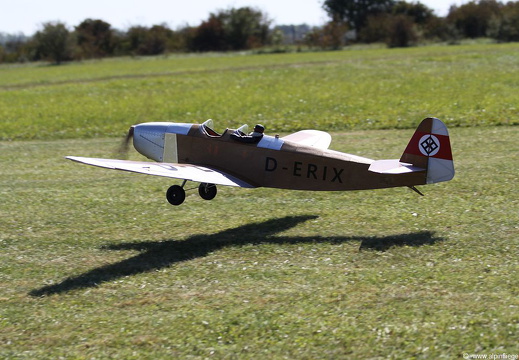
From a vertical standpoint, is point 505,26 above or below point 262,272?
above

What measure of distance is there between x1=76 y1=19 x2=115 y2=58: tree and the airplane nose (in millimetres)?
97624

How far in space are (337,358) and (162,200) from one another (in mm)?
9099

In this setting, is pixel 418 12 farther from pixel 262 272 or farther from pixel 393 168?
pixel 262 272

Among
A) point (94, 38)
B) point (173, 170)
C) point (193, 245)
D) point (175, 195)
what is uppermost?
point (94, 38)

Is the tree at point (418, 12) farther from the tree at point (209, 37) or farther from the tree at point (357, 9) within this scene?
the tree at point (209, 37)

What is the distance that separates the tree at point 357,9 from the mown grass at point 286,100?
279 feet

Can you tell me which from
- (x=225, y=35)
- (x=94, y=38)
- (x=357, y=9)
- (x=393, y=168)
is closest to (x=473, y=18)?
(x=357, y=9)

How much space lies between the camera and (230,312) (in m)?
9.59

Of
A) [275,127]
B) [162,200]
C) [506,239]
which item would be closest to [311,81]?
[275,127]

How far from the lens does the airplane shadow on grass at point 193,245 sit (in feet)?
36.9

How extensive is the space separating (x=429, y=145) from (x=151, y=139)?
19.5 feet

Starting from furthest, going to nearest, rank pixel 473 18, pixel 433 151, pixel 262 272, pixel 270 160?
pixel 473 18
pixel 270 160
pixel 433 151
pixel 262 272

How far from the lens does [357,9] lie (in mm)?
134250

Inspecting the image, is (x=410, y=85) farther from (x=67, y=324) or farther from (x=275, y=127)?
(x=67, y=324)
